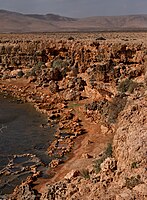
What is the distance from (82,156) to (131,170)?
1206 cm

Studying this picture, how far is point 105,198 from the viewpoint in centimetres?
1120

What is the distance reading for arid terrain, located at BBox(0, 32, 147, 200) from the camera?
1275cm

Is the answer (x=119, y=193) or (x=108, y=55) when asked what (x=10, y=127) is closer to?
(x=108, y=55)

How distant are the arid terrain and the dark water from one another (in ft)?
2.71

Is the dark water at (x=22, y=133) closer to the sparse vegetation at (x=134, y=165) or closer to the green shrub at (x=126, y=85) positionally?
the green shrub at (x=126, y=85)

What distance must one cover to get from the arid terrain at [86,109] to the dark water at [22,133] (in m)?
0.83

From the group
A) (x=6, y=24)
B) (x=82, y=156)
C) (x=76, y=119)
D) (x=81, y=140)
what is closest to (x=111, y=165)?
(x=82, y=156)

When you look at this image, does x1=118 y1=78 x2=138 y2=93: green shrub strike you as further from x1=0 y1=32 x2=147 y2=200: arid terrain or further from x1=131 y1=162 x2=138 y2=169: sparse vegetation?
x1=131 y1=162 x2=138 y2=169: sparse vegetation

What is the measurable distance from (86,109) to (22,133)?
650cm

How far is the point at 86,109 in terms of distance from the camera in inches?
1307

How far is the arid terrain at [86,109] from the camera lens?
12.8 metres

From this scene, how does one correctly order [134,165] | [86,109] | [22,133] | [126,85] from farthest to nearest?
[86,109]
[126,85]
[22,133]
[134,165]

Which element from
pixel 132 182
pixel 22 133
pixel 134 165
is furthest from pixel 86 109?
pixel 132 182

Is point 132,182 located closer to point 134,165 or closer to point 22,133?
point 134,165
